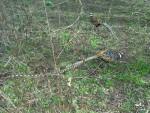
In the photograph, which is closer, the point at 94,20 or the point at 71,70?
the point at 71,70

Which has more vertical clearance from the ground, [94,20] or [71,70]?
[94,20]

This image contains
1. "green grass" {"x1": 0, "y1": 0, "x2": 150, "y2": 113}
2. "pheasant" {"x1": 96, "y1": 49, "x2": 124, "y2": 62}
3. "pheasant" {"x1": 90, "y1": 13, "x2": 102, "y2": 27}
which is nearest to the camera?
"green grass" {"x1": 0, "y1": 0, "x2": 150, "y2": 113}

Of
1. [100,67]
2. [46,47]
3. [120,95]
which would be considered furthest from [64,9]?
[120,95]

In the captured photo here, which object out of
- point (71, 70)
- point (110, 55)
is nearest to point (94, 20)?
point (110, 55)

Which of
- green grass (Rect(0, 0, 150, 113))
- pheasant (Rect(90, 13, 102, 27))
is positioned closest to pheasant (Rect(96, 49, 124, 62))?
green grass (Rect(0, 0, 150, 113))

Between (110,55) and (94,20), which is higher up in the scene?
(94,20)

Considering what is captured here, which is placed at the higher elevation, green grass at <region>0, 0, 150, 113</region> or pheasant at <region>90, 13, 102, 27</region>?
pheasant at <region>90, 13, 102, 27</region>

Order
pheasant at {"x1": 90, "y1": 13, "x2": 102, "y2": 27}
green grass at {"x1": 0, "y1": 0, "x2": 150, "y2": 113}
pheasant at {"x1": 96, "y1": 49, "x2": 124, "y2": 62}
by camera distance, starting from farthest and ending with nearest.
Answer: pheasant at {"x1": 90, "y1": 13, "x2": 102, "y2": 27}, pheasant at {"x1": 96, "y1": 49, "x2": 124, "y2": 62}, green grass at {"x1": 0, "y1": 0, "x2": 150, "y2": 113}

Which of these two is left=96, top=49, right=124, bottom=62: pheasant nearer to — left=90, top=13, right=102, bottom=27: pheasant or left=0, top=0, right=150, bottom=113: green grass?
left=0, top=0, right=150, bottom=113: green grass

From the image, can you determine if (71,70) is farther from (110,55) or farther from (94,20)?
(94,20)

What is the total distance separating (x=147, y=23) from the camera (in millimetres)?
6383

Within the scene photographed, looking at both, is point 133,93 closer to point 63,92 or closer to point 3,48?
point 63,92

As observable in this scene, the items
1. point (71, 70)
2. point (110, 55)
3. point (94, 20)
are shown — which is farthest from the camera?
point (94, 20)

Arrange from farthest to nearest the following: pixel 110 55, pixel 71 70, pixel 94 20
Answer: pixel 94 20 → pixel 110 55 → pixel 71 70
